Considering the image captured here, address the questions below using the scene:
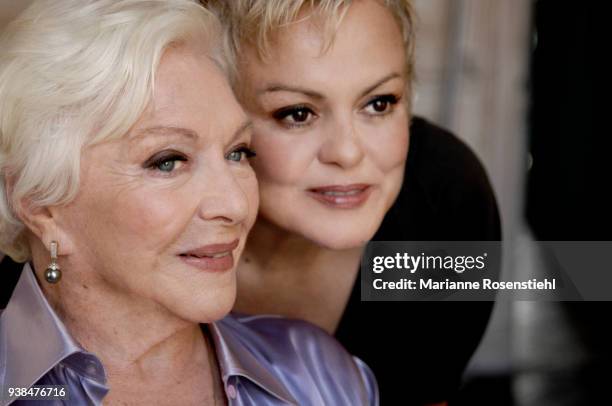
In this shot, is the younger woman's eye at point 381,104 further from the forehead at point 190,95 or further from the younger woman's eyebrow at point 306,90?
the forehead at point 190,95

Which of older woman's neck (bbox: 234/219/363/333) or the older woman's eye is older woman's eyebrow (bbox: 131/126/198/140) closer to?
the older woman's eye

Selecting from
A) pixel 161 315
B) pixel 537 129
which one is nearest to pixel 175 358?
pixel 161 315

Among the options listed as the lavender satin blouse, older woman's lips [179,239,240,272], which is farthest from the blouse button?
older woman's lips [179,239,240,272]

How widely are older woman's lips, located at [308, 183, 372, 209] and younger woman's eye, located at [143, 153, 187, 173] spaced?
0.45 metres

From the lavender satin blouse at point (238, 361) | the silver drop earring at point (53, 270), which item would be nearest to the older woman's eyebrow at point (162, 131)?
the silver drop earring at point (53, 270)

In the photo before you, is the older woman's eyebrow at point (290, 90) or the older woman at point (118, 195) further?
the older woman's eyebrow at point (290, 90)

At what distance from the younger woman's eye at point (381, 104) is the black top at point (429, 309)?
43 centimetres

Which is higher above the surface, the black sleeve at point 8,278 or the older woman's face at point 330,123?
the older woman's face at point 330,123

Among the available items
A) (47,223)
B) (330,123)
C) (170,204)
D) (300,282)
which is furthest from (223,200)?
(300,282)

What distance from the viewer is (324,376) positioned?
73.7 inches

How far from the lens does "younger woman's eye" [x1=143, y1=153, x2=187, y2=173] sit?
5.08ft

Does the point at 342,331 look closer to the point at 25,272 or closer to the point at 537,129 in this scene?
the point at 25,272

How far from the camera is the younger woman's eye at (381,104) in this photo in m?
1.97

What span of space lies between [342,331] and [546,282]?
1512 mm
